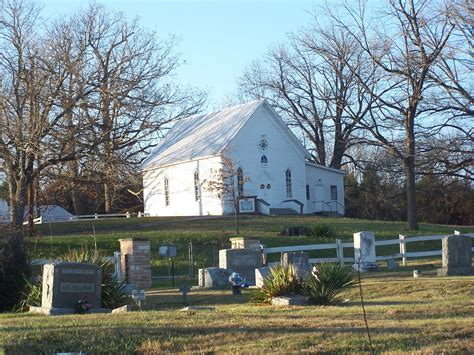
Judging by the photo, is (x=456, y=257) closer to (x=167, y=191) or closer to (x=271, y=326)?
(x=271, y=326)

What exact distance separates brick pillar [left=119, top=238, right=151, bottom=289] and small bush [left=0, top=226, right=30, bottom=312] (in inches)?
227

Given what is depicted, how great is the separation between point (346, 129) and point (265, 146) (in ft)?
43.6

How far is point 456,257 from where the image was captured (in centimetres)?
2439

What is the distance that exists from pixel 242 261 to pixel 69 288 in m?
9.91

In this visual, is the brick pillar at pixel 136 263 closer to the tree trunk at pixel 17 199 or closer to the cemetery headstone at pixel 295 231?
the tree trunk at pixel 17 199

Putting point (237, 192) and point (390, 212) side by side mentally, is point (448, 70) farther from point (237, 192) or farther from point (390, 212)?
point (390, 212)

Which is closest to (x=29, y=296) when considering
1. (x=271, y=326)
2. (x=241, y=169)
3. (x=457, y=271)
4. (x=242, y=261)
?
(x=271, y=326)

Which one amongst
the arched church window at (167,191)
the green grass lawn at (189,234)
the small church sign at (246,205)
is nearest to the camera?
the green grass lawn at (189,234)

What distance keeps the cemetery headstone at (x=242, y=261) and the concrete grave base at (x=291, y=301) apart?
9058 mm

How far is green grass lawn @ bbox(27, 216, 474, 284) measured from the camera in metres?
35.9

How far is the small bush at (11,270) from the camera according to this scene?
69.4 feet

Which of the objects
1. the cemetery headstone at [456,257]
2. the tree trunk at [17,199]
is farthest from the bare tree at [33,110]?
the cemetery headstone at [456,257]

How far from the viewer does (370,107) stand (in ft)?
165

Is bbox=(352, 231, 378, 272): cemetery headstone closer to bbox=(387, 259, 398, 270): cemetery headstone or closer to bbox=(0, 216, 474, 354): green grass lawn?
bbox=(387, 259, 398, 270): cemetery headstone
